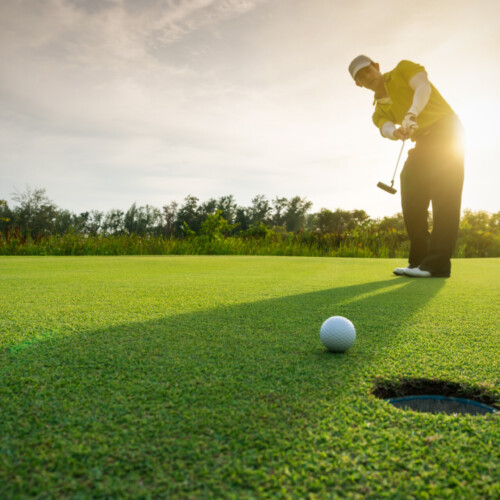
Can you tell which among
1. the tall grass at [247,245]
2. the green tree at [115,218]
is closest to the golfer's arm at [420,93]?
the tall grass at [247,245]

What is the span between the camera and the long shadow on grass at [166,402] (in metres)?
0.74

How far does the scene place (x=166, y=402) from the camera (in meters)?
1.04

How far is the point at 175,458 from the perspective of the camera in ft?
2.57

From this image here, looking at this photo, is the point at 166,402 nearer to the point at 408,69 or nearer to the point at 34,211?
the point at 408,69

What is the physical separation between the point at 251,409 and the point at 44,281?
3780 millimetres

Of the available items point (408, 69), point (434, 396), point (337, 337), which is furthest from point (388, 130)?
point (434, 396)

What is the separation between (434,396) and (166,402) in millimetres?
948

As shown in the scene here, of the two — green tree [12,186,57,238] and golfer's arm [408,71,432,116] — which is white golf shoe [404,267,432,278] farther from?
green tree [12,186,57,238]

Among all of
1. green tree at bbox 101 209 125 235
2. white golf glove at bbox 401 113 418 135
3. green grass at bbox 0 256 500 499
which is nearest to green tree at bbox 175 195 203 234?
green tree at bbox 101 209 125 235

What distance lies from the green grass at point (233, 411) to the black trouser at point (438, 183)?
2.36 meters

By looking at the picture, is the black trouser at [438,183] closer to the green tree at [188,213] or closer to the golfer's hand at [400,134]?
the golfer's hand at [400,134]

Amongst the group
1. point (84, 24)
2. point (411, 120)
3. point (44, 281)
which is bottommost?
point (44, 281)

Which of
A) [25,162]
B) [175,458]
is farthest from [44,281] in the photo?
[25,162]

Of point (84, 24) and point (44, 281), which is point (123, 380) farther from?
point (84, 24)
